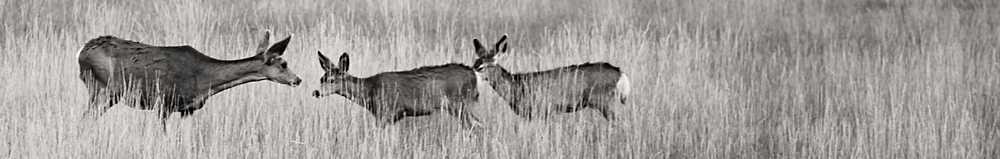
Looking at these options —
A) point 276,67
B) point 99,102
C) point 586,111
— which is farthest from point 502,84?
point 99,102

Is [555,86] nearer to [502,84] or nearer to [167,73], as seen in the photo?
[502,84]

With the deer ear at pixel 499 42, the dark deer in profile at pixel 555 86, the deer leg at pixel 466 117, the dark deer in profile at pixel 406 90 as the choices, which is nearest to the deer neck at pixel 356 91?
the dark deer in profile at pixel 406 90

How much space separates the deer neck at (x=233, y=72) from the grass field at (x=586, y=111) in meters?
0.18

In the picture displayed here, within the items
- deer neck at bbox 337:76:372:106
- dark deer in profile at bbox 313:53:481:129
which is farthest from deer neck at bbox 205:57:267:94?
deer neck at bbox 337:76:372:106

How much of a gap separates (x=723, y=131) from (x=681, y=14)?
605cm

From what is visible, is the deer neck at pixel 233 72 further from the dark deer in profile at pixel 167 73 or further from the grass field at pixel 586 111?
the grass field at pixel 586 111

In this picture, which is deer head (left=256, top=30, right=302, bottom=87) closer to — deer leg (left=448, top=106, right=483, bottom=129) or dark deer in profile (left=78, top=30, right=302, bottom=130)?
dark deer in profile (left=78, top=30, right=302, bottom=130)

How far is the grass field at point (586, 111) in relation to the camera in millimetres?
5848

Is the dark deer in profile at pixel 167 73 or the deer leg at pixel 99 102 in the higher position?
the dark deer in profile at pixel 167 73

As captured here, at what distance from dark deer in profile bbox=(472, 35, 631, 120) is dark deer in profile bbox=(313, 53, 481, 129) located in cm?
28

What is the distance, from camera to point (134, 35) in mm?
10336

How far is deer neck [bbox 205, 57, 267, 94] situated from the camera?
601 centimetres

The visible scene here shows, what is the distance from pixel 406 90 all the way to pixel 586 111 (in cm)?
138

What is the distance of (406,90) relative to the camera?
662cm
